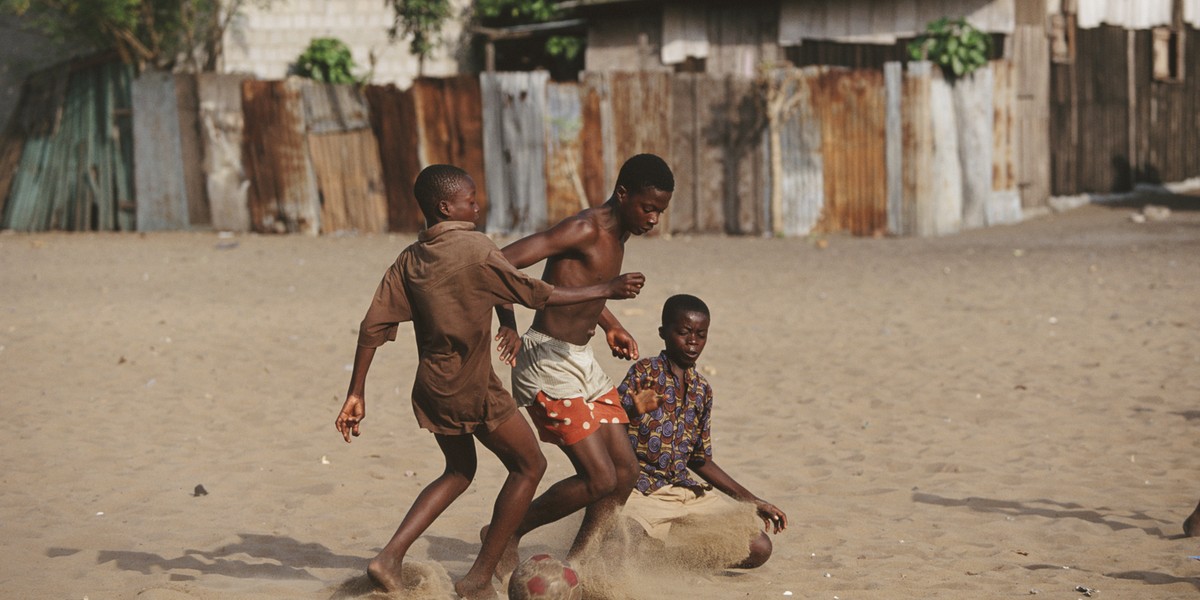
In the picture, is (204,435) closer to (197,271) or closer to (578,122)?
(197,271)

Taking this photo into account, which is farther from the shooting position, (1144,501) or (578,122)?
(578,122)

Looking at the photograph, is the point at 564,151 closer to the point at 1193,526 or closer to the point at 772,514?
the point at 1193,526

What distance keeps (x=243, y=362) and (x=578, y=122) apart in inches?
294

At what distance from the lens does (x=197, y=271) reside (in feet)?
42.6

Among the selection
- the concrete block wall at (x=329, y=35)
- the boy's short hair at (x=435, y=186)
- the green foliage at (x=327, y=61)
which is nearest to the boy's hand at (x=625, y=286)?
the boy's short hair at (x=435, y=186)

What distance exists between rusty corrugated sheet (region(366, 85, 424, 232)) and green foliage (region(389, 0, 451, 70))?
5.31 metres

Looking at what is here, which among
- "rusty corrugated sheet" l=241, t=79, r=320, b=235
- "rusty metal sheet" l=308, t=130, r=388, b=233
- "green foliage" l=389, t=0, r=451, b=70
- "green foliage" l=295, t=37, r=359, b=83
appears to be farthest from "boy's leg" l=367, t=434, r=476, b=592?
"green foliage" l=389, t=0, r=451, b=70

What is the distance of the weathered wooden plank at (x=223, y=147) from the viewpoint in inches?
625

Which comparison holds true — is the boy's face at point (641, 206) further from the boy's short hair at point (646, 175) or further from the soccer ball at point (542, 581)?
the soccer ball at point (542, 581)

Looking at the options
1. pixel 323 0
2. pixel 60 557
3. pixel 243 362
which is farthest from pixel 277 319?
pixel 323 0

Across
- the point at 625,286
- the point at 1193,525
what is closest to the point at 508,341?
the point at 625,286

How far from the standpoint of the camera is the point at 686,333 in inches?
181

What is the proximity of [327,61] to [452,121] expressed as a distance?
5.62 metres

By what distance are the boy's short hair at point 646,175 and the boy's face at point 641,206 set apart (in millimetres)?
15
